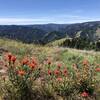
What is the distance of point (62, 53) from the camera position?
1423cm

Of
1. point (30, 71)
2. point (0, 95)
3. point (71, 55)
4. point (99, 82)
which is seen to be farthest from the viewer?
point (71, 55)

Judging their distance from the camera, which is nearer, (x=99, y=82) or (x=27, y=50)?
(x=99, y=82)

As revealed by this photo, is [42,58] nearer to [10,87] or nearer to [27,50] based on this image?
[27,50]


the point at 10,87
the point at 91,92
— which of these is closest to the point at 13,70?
the point at 10,87

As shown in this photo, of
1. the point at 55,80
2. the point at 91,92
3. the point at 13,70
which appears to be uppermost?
the point at 13,70

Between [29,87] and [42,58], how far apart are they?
4.70 m

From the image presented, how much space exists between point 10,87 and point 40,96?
37.5 inches

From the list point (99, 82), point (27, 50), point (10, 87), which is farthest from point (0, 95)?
point (27, 50)

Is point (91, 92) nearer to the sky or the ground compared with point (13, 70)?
nearer to the ground

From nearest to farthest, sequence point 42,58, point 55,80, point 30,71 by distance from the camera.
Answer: point 30,71 < point 55,80 < point 42,58

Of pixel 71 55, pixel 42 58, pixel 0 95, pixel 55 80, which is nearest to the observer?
pixel 0 95

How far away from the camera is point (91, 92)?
846cm

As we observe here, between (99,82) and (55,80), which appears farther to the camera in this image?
(99,82)

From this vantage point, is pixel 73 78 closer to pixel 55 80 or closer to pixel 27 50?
pixel 55 80
